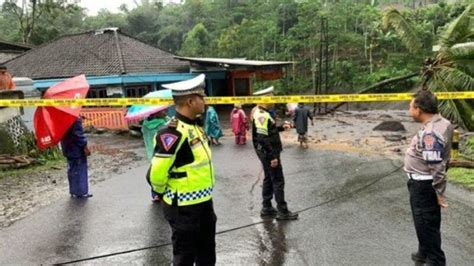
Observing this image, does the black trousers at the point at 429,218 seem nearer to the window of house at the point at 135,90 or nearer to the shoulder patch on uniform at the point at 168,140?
the shoulder patch on uniform at the point at 168,140

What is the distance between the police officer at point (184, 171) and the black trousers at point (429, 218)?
1980 mm

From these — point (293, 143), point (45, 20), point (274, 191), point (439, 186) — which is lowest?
point (293, 143)

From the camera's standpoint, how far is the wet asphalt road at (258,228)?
5055mm

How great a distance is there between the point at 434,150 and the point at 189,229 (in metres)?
2.22

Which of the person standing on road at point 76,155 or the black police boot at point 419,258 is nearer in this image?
the black police boot at point 419,258

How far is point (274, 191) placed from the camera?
246 inches

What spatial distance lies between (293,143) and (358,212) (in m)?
8.12

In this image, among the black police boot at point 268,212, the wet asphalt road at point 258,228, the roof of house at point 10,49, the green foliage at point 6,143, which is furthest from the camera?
the roof of house at point 10,49

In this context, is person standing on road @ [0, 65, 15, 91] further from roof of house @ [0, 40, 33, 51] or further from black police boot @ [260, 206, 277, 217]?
roof of house @ [0, 40, 33, 51]

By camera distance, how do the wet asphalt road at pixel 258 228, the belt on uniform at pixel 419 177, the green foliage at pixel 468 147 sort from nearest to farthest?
the belt on uniform at pixel 419 177 < the wet asphalt road at pixel 258 228 < the green foliage at pixel 468 147

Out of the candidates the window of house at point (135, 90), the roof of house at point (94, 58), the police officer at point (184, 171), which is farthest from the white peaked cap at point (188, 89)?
the window of house at point (135, 90)

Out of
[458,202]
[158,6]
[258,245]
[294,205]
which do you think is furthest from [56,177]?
[158,6]

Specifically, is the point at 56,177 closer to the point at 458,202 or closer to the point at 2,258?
the point at 2,258

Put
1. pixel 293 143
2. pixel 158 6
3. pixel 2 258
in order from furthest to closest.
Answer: pixel 158 6 → pixel 293 143 → pixel 2 258
